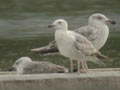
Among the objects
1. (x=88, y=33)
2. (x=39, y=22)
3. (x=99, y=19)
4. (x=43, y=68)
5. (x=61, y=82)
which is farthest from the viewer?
(x=39, y=22)

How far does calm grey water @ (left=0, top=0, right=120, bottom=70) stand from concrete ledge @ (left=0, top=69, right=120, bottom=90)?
385 centimetres

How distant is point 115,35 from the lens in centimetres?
1647

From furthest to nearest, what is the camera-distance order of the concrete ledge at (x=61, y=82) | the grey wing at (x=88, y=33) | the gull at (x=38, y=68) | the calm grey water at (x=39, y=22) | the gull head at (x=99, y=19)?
1. the calm grey water at (x=39, y=22)
2. the gull head at (x=99, y=19)
3. the grey wing at (x=88, y=33)
4. the gull at (x=38, y=68)
5. the concrete ledge at (x=61, y=82)

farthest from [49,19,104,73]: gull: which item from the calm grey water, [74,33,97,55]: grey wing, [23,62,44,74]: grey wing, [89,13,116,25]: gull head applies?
the calm grey water

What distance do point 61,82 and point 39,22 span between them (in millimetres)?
13149

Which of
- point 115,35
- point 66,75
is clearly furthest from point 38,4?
point 66,75

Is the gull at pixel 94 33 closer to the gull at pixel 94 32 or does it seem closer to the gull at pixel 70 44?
the gull at pixel 94 32

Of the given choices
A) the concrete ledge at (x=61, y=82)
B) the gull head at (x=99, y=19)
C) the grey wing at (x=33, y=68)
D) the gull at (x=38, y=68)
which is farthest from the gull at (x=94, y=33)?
the concrete ledge at (x=61, y=82)

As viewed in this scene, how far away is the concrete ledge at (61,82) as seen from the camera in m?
7.64

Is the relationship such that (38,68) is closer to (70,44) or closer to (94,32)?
(70,44)

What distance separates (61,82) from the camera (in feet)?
25.2

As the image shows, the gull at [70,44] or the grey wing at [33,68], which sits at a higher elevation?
the gull at [70,44]

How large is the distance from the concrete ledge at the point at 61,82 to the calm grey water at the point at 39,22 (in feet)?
12.6

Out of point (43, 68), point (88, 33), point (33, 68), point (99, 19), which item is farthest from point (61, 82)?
point (99, 19)
